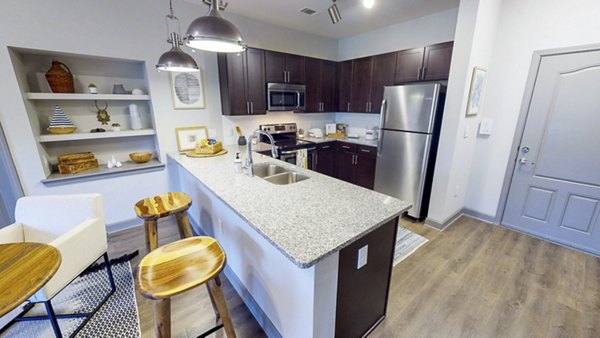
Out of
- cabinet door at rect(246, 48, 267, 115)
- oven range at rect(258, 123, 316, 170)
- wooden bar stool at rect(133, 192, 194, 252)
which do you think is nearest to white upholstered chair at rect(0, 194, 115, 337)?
wooden bar stool at rect(133, 192, 194, 252)

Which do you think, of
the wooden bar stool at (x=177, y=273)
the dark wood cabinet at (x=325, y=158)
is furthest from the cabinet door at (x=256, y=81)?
the wooden bar stool at (x=177, y=273)

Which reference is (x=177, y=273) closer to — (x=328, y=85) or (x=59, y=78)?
(x=59, y=78)

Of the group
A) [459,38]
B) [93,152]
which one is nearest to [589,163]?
[459,38]

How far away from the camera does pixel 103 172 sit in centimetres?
267

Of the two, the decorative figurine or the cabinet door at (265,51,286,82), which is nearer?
the decorative figurine

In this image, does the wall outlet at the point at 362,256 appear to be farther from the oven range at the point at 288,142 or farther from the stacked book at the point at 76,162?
the stacked book at the point at 76,162

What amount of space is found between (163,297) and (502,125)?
146 inches

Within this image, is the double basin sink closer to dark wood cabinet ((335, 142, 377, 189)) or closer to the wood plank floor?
the wood plank floor

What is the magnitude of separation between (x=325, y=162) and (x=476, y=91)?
7.37 feet

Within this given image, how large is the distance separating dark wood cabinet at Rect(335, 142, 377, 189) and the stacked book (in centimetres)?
344

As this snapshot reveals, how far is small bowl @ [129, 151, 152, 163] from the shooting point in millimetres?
2918

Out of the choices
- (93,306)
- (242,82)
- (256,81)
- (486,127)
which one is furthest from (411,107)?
(93,306)

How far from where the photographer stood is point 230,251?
76.1 inches

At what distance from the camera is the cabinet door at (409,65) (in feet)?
10.6
